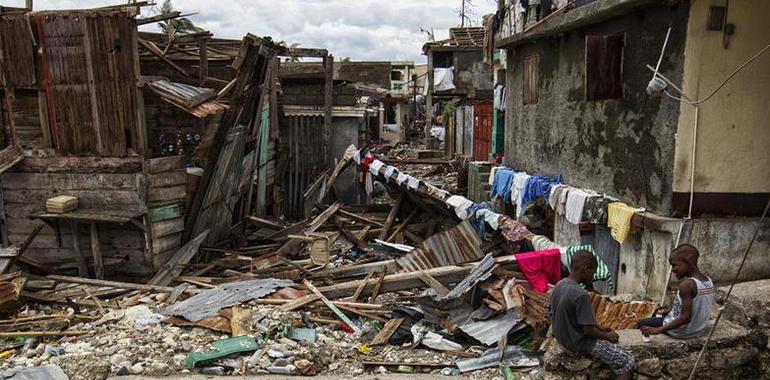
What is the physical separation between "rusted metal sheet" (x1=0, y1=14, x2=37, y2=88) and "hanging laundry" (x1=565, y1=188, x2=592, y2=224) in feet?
31.3

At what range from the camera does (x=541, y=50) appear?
461 inches

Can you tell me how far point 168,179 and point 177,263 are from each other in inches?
61.3

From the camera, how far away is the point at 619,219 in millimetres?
7988

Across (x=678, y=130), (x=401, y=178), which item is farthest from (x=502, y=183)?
(x=678, y=130)

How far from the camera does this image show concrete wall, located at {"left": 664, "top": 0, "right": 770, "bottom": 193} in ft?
22.5

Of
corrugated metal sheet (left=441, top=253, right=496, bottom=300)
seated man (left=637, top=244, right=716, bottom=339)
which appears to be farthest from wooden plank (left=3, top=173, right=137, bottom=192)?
seated man (left=637, top=244, right=716, bottom=339)

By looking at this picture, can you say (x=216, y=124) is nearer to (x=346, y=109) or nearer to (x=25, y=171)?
(x=25, y=171)

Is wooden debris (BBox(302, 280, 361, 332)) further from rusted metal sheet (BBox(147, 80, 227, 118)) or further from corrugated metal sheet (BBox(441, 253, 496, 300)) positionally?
rusted metal sheet (BBox(147, 80, 227, 118))

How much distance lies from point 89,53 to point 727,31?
→ 31.8ft

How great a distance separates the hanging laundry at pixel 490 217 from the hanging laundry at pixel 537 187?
1122 mm

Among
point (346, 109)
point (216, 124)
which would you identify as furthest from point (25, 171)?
point (346, 109)

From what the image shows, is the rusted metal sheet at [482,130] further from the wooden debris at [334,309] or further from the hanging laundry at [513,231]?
the wooden debris at [334,309]

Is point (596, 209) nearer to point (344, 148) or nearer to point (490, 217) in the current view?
point (490, 217)

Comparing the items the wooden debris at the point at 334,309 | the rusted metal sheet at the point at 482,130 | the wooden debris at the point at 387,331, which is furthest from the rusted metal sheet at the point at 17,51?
the rusted metal sheet at the point at 482,130
